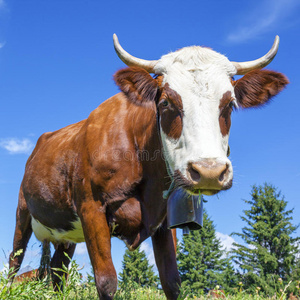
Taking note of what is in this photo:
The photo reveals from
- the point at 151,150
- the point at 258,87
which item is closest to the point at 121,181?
the point at 151,150

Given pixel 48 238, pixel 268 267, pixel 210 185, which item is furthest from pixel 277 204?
pixel 210 185

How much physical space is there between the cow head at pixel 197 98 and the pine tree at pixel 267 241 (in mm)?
32931

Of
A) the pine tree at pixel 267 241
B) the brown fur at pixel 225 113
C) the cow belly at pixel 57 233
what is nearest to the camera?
the brown fur at pixel 225 113

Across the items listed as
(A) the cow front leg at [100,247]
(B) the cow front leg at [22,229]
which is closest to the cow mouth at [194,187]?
(A) the cow front leg at [100,247]

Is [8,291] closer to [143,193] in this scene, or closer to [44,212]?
[143,193]

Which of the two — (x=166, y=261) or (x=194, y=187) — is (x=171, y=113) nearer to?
(x=194, y=187)

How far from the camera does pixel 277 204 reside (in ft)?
133

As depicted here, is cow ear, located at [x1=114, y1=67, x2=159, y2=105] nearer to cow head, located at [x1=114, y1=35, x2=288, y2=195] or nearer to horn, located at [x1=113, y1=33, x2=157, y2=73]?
cow head, located at [x1=114, y1=35, x2=288, y2=195]

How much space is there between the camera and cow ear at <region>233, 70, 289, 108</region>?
15.7ft

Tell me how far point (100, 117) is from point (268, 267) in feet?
117

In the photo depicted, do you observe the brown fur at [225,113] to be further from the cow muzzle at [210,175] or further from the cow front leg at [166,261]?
the cow front leg at [166,261]

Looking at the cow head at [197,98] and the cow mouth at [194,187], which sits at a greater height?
the cow head at [197,98]

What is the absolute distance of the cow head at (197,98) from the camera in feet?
11.8

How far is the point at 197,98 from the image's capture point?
3906 mm
